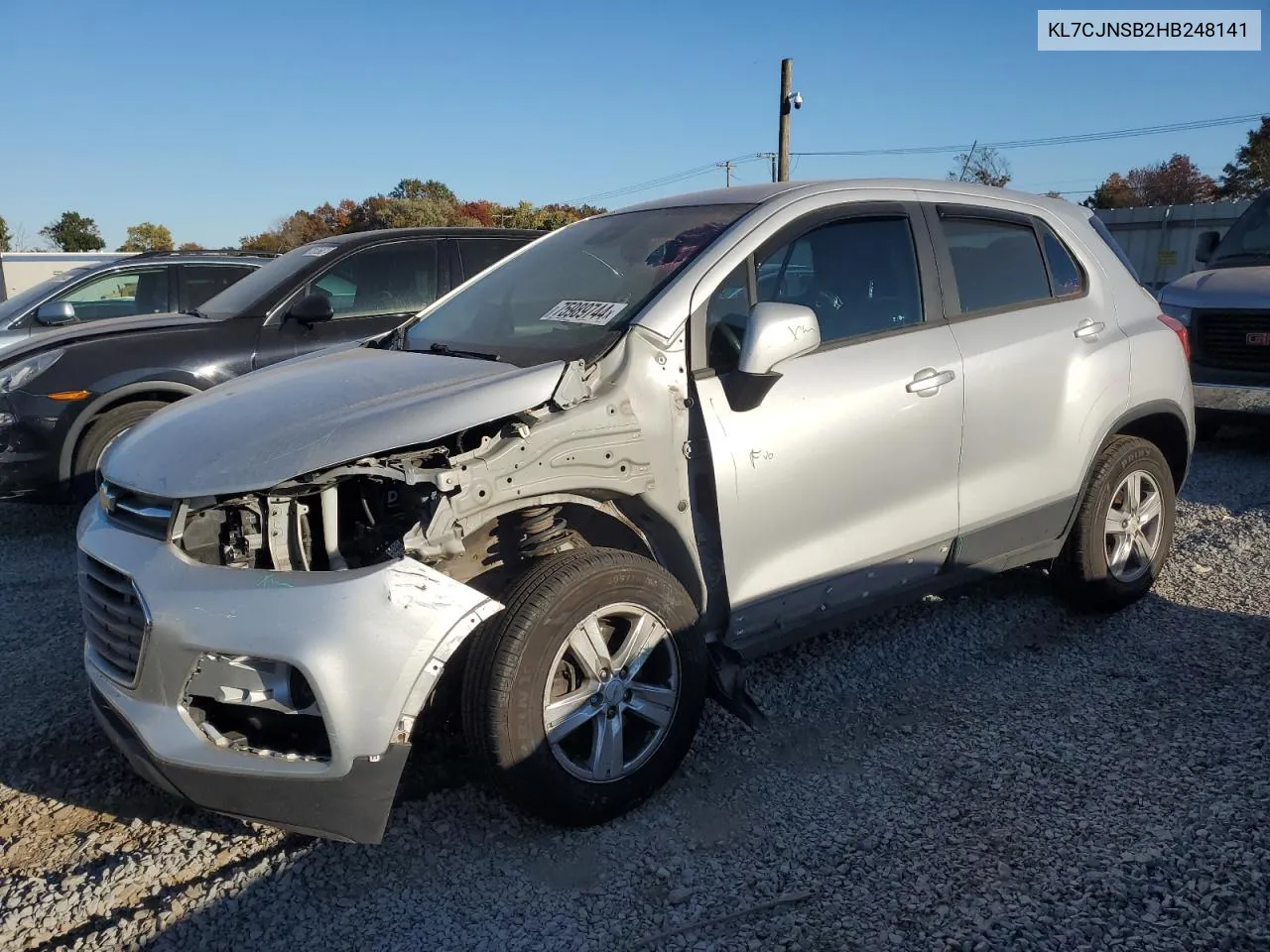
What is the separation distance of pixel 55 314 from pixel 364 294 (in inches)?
117

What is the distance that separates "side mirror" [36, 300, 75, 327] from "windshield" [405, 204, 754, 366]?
527 centimetres

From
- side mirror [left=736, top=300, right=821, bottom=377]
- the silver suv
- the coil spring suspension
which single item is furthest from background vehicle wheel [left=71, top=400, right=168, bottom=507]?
side mirror [left=736, top=300, right=821, bottom=377]

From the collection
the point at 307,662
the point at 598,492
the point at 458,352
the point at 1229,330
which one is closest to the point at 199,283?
the point at 458,352

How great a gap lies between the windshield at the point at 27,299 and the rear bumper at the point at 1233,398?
932cm

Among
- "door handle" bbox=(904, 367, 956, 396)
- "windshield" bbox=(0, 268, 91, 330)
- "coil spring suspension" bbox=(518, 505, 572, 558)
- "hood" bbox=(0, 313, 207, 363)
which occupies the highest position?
"windshield" bbox=(0, 268, 91, 330)

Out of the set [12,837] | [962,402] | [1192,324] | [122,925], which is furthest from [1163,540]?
[12,837]

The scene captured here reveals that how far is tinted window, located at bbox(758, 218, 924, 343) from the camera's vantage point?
3.55m

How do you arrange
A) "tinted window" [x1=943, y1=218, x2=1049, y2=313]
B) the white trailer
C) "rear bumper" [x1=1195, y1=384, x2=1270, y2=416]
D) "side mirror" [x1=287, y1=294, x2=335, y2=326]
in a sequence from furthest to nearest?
the white trailer → "rear bumper" [x1=1195, y1=384, x2=1270, y2=416] → "side mirror" [x1=287, y1=294, x2=335, y2=326] → "tinted window" [x1=943, y1=218, x2=1049, y2=313]

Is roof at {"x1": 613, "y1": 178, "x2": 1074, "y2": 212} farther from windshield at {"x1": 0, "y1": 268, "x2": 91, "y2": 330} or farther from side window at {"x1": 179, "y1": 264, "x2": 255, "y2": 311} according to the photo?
windshield at {"x1": 0, "y1": 268, "x2": 91, "y2": 330}

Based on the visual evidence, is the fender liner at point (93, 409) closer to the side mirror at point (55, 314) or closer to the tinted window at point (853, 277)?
the side mirror at point (55, 314)

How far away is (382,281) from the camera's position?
6926 millimetres

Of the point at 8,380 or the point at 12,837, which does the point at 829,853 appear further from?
the point at 8,380

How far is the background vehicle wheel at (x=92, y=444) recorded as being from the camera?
5.96m

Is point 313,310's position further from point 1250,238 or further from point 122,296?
point 1250,238
